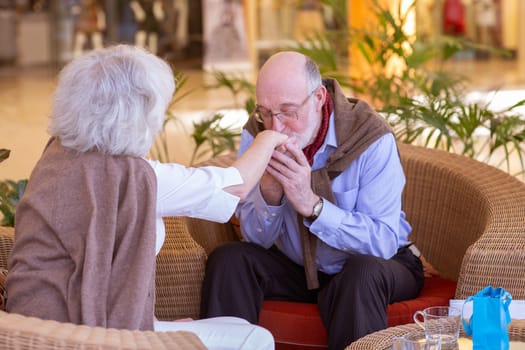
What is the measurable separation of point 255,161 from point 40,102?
368 inches

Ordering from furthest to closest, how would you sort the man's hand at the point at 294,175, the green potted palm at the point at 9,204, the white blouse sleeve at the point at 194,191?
the green potted palm at the point at 9,204, the man's hand at the point at 294,175, the white blouse sleeve at the point at 194,191

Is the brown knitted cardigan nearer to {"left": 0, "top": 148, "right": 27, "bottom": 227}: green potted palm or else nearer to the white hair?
the white hair

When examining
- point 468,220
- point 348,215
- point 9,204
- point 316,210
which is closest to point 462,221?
point 468,220

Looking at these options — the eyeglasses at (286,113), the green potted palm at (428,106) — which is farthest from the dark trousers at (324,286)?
the green potted palm at (428,106)

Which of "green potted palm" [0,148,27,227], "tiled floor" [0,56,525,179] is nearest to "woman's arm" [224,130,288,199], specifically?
"green potted palm" [0,148,27,227]

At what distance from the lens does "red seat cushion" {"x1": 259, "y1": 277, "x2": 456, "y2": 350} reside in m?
3.21

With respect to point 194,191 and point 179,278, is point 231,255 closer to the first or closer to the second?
point 179,278

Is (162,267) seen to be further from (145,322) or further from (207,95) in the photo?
(207,95)

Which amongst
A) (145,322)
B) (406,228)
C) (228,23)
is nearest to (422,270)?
(406,228)

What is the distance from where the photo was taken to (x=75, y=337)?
214cm

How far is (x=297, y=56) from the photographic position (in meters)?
3.26

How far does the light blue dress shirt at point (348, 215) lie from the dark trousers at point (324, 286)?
47 millimetres

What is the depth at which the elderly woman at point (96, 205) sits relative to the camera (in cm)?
243

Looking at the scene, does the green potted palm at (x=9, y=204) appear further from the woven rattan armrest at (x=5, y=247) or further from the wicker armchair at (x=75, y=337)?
the wicker armchair at (x=75, y=337)
